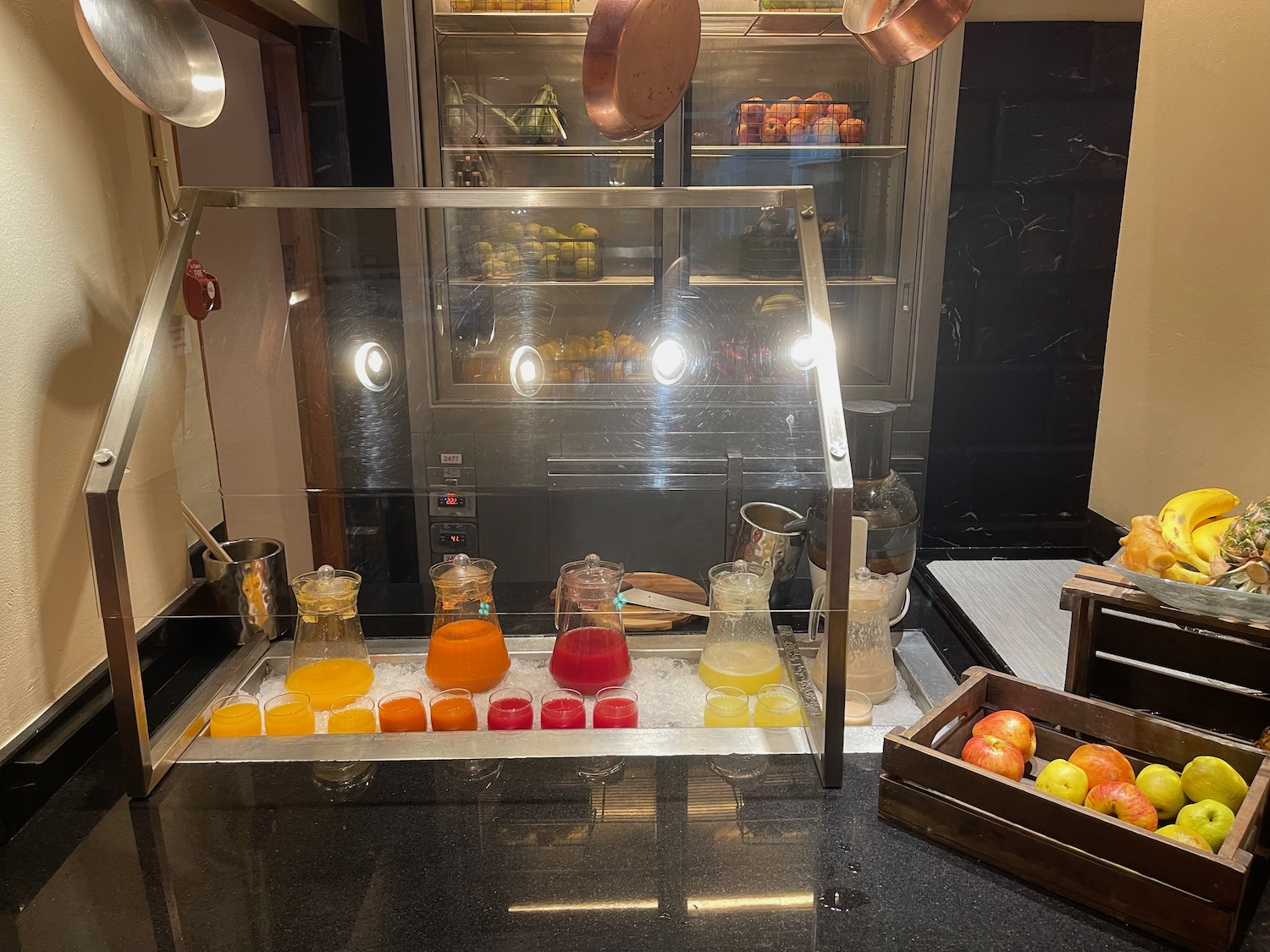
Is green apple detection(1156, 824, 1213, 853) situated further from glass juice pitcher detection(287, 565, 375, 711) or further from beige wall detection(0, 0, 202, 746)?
beige wall detection(0, 0, 202, 746)

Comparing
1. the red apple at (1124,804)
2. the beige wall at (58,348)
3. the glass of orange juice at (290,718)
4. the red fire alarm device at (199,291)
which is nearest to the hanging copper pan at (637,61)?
the red fire alarm device at (199,291)

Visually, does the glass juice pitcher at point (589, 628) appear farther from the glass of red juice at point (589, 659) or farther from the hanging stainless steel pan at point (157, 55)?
the hanging stainless steel pan at point (157, 55)

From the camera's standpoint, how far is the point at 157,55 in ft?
3.42

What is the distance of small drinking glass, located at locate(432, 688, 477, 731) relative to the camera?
114cm

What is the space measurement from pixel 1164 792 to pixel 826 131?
220 centimetres

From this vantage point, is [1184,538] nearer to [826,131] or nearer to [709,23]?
[826,131]

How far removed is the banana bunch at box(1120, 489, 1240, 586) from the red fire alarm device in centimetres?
123

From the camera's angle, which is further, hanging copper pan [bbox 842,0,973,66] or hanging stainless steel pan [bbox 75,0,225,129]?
hanging copper pan [bbox 842,0,973,66]

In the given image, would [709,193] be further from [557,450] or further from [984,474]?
[984,474]

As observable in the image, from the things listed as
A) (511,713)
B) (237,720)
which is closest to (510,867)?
(511,713)

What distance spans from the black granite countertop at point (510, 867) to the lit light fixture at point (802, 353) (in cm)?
51

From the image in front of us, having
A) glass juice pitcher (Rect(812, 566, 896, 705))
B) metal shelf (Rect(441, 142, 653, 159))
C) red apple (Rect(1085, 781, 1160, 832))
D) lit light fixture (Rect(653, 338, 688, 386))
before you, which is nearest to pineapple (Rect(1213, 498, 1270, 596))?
red apple (Rect(1085, 781, 1160, 832))

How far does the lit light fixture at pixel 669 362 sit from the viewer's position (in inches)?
47.4

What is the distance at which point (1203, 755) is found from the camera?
94 centimetres
